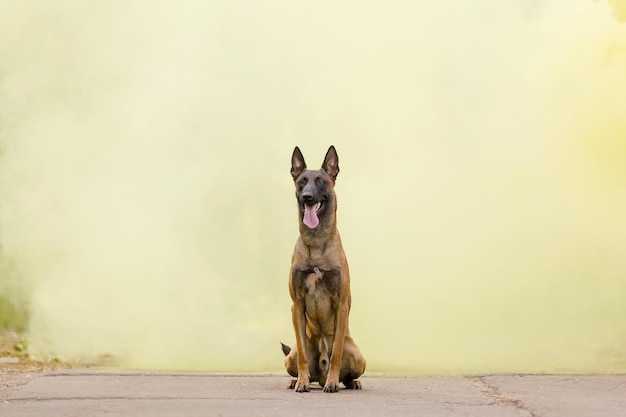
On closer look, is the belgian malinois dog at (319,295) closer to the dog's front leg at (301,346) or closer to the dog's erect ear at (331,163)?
the dog's front leg at (301,346)

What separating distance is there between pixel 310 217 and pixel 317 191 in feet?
0.92

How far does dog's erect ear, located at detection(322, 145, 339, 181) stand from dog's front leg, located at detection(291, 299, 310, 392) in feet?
4.74

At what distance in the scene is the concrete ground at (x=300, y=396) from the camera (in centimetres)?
776

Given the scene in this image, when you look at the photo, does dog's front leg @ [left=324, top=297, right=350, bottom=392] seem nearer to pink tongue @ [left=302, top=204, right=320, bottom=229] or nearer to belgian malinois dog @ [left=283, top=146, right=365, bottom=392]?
belgian malinois dog @ [left=283, top=146, right=365, bottom=392]

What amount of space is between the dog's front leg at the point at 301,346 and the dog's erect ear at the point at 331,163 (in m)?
1.44

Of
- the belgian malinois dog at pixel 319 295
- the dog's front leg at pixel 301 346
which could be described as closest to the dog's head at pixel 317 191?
the belgian malinois dog at pixel 319 295

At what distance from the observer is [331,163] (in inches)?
396

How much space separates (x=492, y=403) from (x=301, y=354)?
2.00 metres

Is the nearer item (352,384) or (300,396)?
(300,396)

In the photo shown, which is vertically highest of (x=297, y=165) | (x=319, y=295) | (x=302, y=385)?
(x=297, y=165)

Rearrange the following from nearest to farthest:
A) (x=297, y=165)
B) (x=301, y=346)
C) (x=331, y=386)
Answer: (x=331, y=386) → (x=301, y=346) → (x=297, y=165)

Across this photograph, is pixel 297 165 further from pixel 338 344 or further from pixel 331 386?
pixel 331 386

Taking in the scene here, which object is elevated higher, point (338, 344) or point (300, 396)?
point (338, 344)

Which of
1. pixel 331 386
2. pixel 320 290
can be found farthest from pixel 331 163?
pixel 331 386
